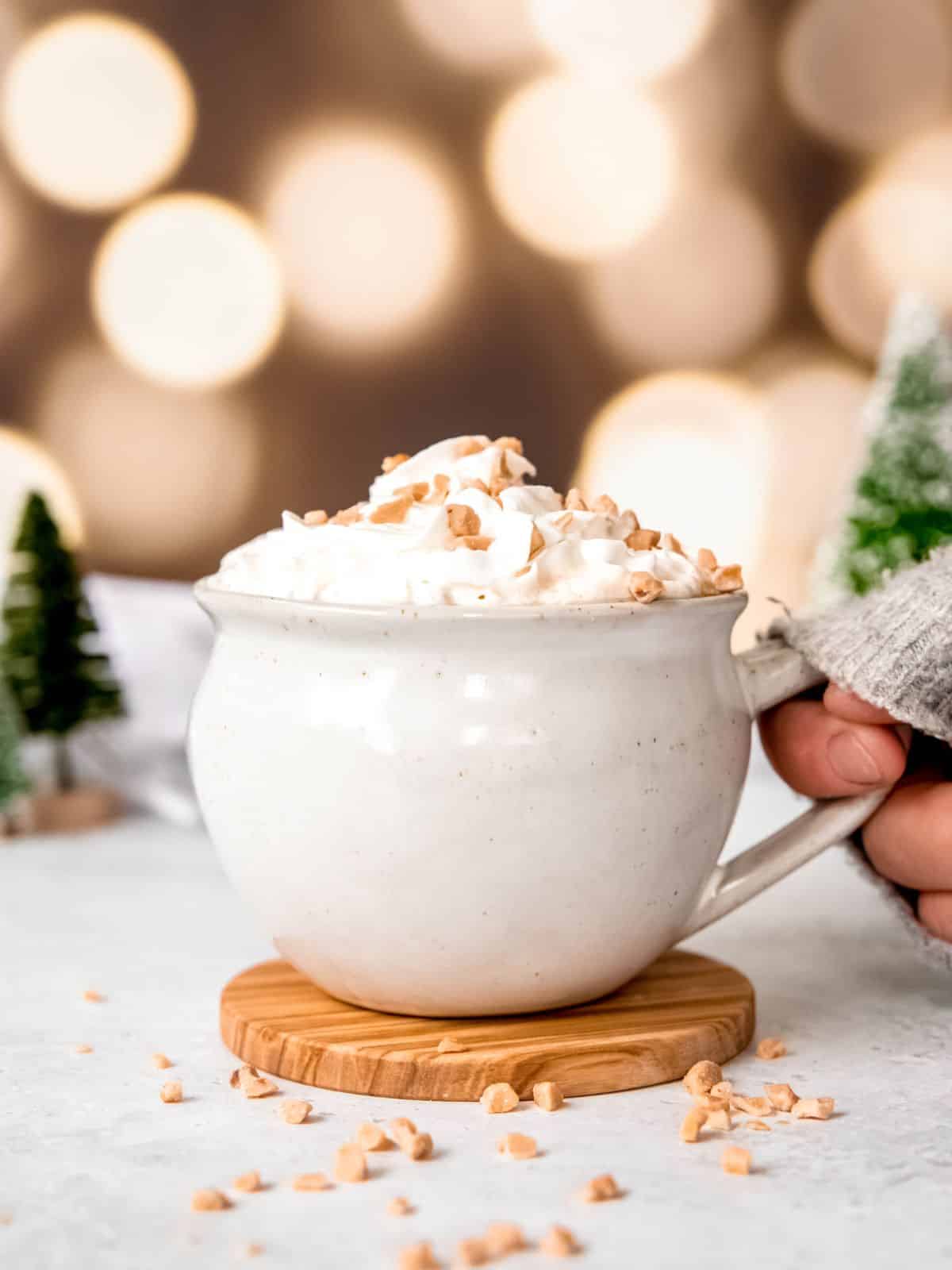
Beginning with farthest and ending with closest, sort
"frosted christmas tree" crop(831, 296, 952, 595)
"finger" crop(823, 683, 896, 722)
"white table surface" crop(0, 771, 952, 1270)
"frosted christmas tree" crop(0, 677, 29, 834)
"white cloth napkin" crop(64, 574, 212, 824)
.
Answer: "frosted christmas tree" crop(831, 296, 952, 595) < "white cloth napkin" crop(64, 574, 212, 824) < "frosted christmas tree" crop(0, 677, 29, 834) < "finger" crop(823, 683, 896, 722) < "white table surface" crop(0, 771, 952, 1270)

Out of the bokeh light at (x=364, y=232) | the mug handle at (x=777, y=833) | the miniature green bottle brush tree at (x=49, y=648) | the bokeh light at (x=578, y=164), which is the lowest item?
the miniature green bottle brush tree at (x=49, y=648)

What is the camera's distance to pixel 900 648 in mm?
732

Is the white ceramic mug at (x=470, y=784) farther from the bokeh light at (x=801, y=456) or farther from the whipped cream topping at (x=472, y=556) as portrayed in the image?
the bokeh light at (x=801, y=456)

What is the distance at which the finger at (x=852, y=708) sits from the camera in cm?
75

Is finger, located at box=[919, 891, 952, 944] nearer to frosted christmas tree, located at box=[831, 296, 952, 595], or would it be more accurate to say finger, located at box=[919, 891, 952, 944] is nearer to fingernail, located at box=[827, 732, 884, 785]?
fingernail, located at box=[827, 732, 884, 785]

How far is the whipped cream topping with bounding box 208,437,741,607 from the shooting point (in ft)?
2.17

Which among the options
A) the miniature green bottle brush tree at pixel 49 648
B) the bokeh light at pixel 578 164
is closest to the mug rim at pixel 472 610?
the miniature green bottle brush tree at pixel 49 648

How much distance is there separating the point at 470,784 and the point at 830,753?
0.22 m

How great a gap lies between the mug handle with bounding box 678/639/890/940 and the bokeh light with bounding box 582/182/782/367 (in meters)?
1.31

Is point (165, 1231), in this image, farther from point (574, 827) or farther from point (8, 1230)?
point (574, 827)

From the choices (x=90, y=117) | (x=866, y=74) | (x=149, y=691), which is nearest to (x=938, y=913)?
(x=149, y=691)

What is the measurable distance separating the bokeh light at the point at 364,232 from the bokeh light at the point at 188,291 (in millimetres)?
53

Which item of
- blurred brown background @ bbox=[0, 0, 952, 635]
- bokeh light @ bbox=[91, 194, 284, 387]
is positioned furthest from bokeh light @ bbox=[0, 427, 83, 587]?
bokeh light @ bbox=[91, 194, 284, 387]

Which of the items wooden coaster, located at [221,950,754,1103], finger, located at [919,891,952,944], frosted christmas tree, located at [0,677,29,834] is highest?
finger, located at [919,891,952,944]
